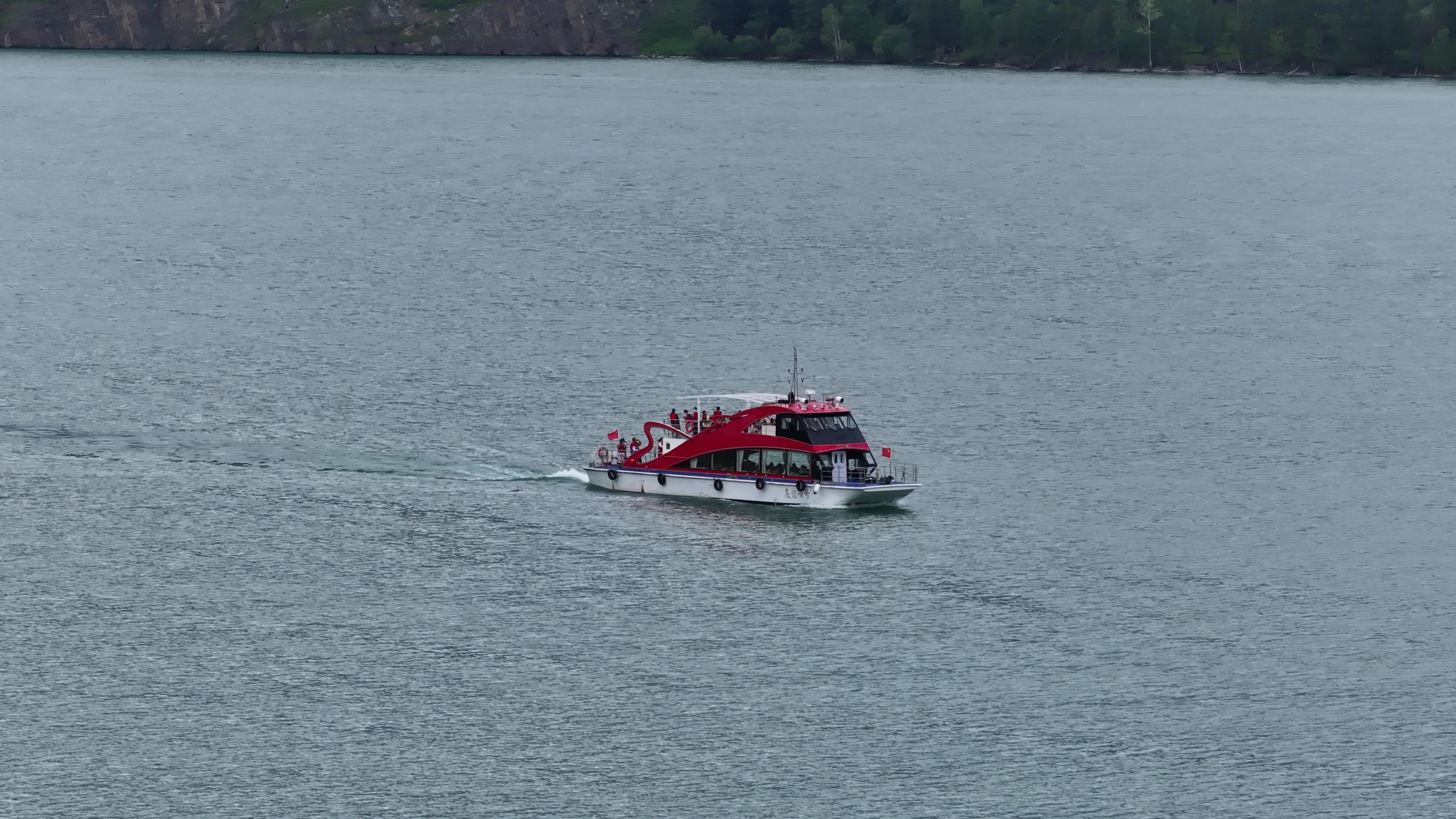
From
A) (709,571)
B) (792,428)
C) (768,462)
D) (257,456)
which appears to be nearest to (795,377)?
(792,428)

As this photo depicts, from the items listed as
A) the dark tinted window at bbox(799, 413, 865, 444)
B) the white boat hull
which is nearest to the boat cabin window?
the dark tinted window at bbox(799, 413, 865, 444)

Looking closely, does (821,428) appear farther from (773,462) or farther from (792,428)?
(773,462)

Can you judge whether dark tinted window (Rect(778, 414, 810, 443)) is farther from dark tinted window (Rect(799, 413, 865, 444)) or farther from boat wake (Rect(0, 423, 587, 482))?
boat wake (Rect(0, 423, 587, 482))

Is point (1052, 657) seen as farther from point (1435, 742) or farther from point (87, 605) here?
point (87, 605)

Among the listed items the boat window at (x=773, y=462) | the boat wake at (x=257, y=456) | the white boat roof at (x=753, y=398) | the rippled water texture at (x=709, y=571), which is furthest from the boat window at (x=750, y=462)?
the boat wake at (x=257, y=456)

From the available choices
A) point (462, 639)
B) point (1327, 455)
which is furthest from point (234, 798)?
point (1327, 455)

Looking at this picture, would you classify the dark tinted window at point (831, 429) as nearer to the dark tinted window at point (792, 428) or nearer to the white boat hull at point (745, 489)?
the dark tinted window at point (792, 428)

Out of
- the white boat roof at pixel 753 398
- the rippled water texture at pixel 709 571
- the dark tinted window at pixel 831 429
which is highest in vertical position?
the white boat roof at pixel 753 398
